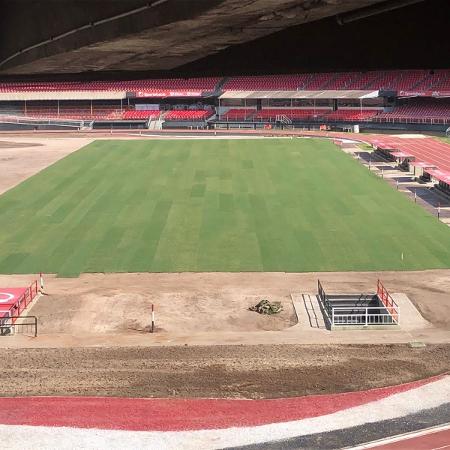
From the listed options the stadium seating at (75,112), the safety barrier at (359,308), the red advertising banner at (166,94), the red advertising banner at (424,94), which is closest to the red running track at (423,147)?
the red advertising banner at (424,94)

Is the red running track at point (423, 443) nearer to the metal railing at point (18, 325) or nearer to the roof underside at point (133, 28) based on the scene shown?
the roof underside at point (133, 28)

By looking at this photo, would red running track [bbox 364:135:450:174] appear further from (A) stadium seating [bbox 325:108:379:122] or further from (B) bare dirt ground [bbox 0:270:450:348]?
Result: (B) bare dirt ground [bbox 0:270:450:348]

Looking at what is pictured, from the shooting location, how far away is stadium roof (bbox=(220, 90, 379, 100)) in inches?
3807

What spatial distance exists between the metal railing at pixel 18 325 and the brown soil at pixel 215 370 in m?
1.86

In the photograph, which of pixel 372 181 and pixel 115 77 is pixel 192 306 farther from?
pixel 372 181

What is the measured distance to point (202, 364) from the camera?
68.7 ft

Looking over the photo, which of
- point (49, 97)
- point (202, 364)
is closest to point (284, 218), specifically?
point (202, 364)

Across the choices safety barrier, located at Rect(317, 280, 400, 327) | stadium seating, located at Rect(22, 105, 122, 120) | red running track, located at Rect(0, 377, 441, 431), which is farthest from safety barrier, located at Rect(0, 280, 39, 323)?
stadium seating, located at Rect(22, 105, 122, 120)

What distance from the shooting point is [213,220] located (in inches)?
1558

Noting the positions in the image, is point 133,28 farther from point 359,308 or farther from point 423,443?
point 359,308

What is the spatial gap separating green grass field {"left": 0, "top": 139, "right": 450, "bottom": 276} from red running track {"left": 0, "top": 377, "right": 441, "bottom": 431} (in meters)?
12.5

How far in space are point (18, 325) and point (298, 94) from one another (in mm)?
81952

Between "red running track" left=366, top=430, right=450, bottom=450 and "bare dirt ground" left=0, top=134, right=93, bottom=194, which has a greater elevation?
"bare dirt ground" left=0, top=134, right=93, bottom=194

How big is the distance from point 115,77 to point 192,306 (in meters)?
15.0
